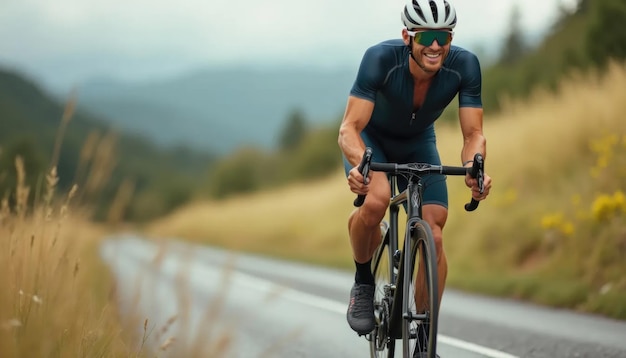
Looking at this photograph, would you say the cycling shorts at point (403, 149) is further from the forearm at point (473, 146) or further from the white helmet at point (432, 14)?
the white helmet at point (432, 14)

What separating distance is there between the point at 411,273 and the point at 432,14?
1344 millimetres

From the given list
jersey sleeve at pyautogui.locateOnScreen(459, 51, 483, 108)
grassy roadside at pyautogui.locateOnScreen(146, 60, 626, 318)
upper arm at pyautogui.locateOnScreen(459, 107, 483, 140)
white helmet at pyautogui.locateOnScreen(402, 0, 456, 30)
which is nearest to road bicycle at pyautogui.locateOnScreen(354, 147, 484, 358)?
upper arm at pyautogui.locateOnScreen(459, 107, 483, 140)

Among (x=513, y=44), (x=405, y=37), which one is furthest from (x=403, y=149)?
(x=513, y=44)

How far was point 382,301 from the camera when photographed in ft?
18.6

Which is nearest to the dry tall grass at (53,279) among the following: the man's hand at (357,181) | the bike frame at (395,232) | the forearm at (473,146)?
the man's hand at (357,181)

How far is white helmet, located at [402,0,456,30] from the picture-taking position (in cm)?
501

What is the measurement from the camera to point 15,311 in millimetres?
4266

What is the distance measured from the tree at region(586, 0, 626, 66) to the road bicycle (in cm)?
3268

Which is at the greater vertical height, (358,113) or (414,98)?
(414,98)

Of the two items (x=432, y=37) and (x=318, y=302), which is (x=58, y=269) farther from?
(x=318, y=302)

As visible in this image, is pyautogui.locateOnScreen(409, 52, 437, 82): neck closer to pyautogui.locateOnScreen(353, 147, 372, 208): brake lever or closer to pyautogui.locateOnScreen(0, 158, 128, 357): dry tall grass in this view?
pyautogui.locateOnScreen(353, 147, 372, 208): brake lever

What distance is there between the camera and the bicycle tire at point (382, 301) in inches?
219

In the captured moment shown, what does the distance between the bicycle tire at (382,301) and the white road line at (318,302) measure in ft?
1.96

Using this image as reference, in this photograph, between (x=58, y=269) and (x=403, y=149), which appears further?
(x=403, y=149)
